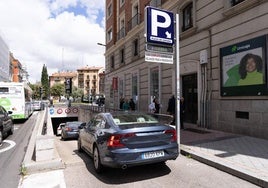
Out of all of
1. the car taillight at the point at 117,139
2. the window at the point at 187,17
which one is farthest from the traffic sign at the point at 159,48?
the window at the point at 187,17

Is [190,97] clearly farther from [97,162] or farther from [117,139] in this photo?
[117,139]

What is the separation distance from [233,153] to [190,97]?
7.56 metres

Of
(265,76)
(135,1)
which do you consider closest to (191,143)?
(265,76)

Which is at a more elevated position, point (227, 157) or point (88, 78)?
point (88, 78)

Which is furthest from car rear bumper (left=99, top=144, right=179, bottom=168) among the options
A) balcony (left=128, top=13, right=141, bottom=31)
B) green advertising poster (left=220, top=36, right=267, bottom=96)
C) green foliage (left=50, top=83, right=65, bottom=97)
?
green foliage (left=50, top=83, right=65, bottom=97)

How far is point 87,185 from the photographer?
556 cm

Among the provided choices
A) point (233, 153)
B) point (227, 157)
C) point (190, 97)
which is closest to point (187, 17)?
point (190, 97)

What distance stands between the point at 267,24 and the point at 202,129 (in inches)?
216

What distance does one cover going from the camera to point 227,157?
6.98 m

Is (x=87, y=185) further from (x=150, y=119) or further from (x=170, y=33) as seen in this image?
(x=170, y=33)

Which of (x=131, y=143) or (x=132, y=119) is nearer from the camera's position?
(x=131, y=143)

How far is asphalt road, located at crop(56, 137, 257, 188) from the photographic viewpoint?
17.8 feet

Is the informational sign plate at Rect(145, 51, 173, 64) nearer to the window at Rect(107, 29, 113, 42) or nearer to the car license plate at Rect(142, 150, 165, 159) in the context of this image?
the car license plate at Rect(142, 150, 165, 159)

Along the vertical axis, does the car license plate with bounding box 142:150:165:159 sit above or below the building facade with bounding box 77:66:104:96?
below
